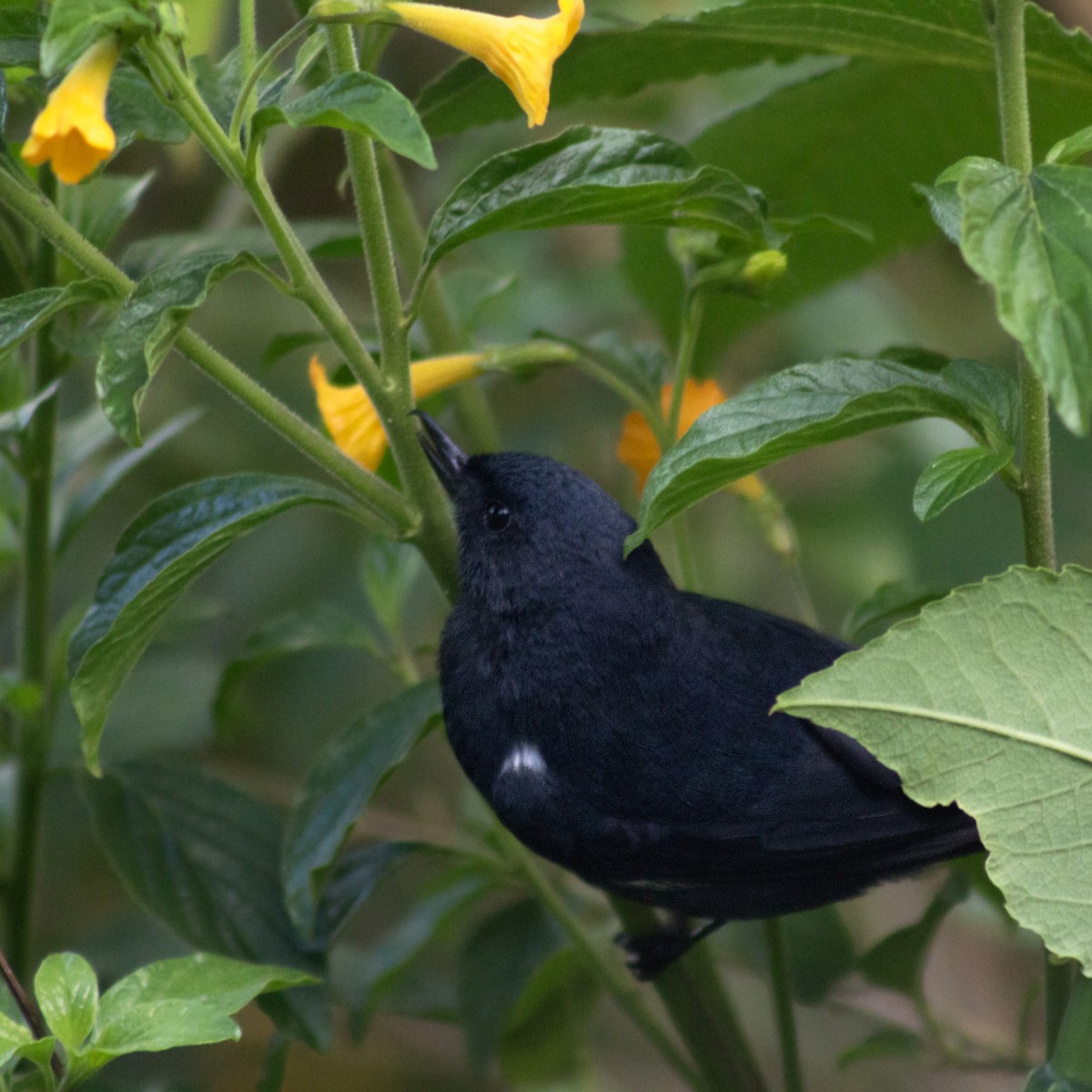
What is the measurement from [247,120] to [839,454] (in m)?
2.55

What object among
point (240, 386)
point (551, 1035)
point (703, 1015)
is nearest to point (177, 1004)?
point (240, 386)

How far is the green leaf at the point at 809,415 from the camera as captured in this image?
0.86 metres

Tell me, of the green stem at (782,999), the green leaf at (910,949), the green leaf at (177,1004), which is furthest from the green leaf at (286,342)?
the green leaf at (910,949)

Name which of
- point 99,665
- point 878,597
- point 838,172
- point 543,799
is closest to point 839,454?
point 838,172

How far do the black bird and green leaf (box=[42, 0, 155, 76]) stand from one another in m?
0.58

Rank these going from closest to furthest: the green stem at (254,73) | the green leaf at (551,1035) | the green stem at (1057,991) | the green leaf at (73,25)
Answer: the green leaf at (73,25) < the green stem at (254,73) < the green stem at (1057,991) < the green leaf at (551,1035)

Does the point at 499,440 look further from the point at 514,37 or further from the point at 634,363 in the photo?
the point at 514,37

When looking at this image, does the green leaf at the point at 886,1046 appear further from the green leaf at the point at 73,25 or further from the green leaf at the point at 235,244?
the green leaf at the point at 73,25

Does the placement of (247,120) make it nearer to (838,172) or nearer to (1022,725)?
(1022,725)

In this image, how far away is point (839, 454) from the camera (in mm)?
3291

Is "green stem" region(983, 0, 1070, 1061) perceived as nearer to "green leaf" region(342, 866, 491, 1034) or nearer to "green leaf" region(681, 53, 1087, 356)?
"green leaf" region(681, 53, 1087, 356)

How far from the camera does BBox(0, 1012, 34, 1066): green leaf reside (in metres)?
0.86

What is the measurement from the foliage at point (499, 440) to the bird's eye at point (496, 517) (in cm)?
11

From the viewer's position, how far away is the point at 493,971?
4.80 ft
